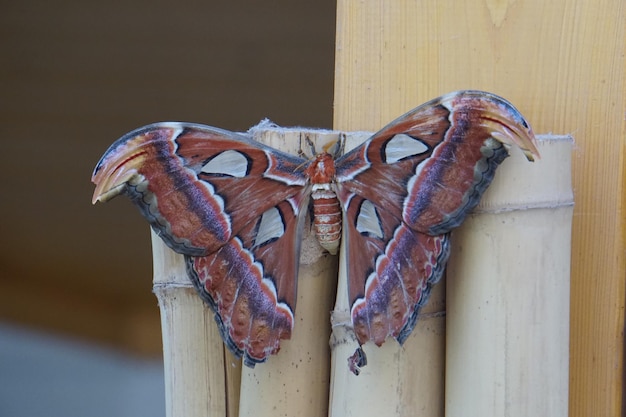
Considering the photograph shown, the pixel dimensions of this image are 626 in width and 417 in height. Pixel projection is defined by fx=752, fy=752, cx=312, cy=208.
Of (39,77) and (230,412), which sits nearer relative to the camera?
(230,412)

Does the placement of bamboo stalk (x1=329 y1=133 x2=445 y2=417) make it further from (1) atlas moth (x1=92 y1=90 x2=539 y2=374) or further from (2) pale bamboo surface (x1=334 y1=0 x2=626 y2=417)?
(2) pale bamboo surface (x1=334 y1=0 x2=626 y2=417)

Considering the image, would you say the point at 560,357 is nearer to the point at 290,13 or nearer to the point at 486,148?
the point at 486,148

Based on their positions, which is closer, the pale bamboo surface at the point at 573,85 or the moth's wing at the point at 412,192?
the moth's wing at the point at 412,192

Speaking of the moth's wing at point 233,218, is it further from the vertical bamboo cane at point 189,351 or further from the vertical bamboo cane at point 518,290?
the vertical bamboo cane at point 518,290

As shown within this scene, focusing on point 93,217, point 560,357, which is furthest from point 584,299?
point 93,217

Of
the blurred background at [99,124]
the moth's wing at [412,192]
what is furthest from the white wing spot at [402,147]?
the blurred background at [99,124]
